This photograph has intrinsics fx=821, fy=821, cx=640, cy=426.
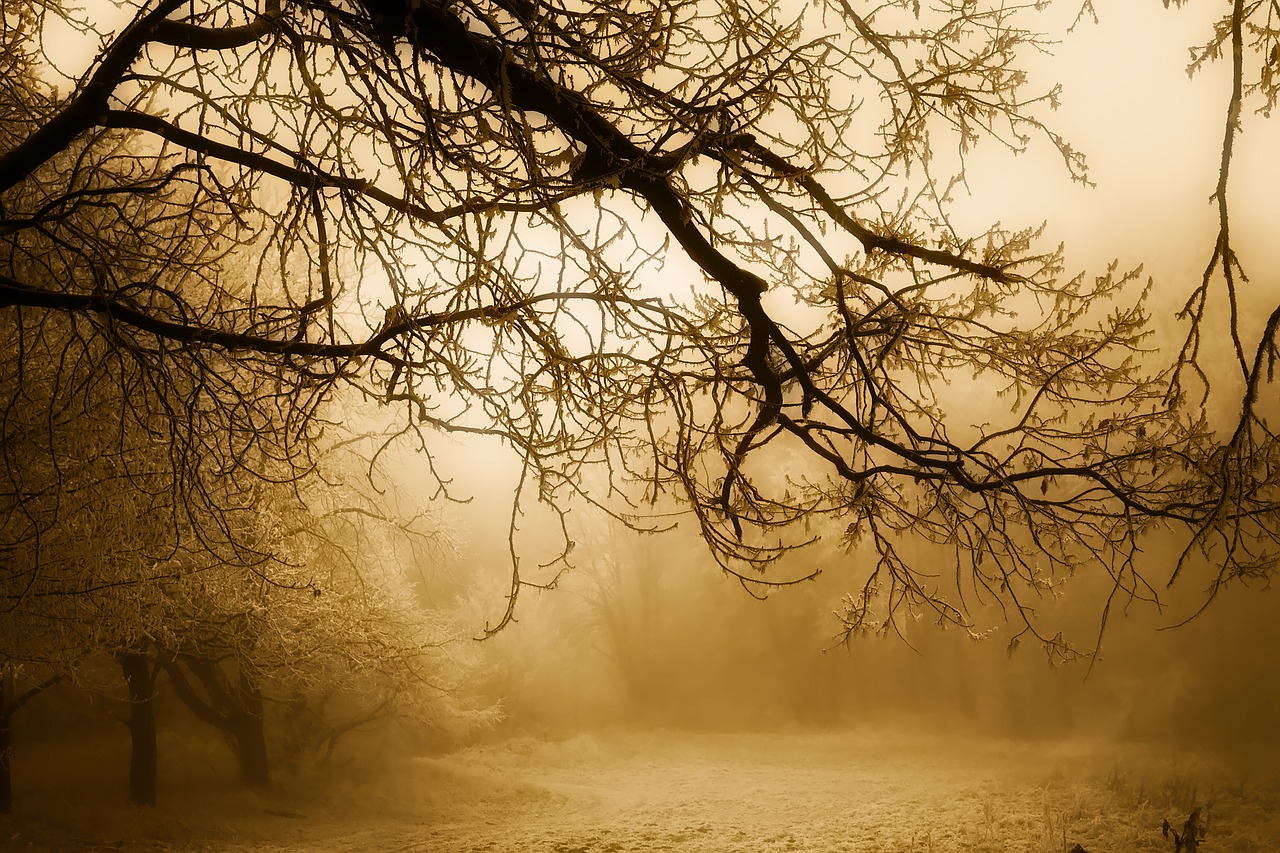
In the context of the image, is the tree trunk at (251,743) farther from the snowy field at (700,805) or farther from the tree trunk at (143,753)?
the tree trunk at (143,753)

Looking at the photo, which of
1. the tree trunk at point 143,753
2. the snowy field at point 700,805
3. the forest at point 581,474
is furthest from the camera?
the tree trunk at point 143,753

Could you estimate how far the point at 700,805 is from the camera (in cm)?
1355

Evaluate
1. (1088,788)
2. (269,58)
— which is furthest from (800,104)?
(1088,788)

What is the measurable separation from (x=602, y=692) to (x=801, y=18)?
2191 cm

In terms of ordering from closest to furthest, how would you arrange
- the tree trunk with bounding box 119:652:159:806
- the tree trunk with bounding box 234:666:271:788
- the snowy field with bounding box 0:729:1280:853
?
the snowy field with bounding box 0:729:1280:853, the tree trunk with bounding box 119:652:159:806, the tree trunk with bounding box 234:666:271:788

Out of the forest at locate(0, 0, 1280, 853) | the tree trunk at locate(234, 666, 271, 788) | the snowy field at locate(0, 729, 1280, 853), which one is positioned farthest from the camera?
the tree trunk at locate(234, 666, 271, 788)

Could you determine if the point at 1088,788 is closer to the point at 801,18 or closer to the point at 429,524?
the point at 429,524

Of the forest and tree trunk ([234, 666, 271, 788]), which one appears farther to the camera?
tree trunk ([234, 666, 271, 788])

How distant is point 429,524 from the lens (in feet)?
44.3

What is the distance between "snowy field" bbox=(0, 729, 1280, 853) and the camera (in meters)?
10.7

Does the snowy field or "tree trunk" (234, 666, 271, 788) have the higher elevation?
"tree trunk" (234, 666, 271, 788)

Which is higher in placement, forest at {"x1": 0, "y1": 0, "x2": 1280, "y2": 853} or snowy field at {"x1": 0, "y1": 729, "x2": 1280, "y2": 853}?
forest at {"x1": 0, "y1": 0, "x2": 1280, "y2": 853}

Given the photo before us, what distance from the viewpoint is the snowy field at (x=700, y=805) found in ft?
35.2

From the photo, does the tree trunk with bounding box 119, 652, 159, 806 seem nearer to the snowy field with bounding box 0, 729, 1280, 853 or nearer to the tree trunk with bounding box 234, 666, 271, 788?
the snowy field with bounding box 0, 729, 1280, 853
